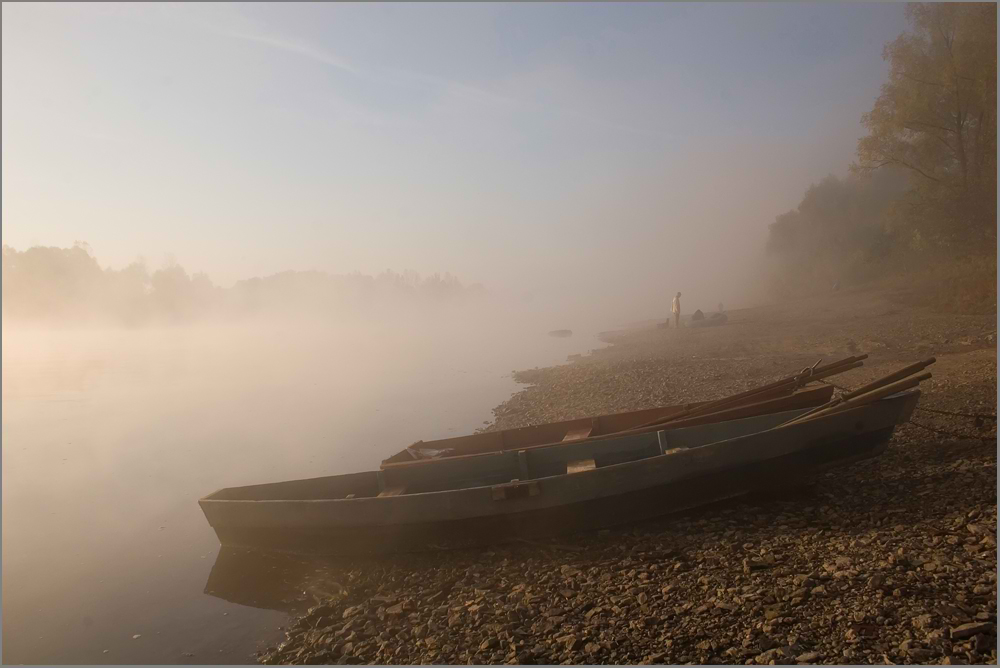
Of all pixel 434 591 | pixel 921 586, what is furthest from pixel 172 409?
pixel 921 586

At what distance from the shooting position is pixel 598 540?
934 cm

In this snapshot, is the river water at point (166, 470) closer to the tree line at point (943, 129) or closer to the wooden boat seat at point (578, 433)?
the wooden boat seat at point (578, 433)

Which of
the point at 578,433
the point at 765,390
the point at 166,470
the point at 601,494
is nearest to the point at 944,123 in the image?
the point at 765,390

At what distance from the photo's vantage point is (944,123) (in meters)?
27.1

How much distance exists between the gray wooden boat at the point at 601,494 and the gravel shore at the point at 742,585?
1.13ft

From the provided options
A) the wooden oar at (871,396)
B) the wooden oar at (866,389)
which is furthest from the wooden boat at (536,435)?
the wooden oar at (871,396)

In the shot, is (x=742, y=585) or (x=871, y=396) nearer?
(x=742, y=585)

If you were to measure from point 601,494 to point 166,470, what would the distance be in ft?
56.5

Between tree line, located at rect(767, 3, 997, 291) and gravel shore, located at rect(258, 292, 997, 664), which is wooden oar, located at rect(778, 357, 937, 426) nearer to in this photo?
gravel shore, located at rect(258, 292, 997, 664)

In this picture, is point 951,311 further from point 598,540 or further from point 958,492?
point 598,540

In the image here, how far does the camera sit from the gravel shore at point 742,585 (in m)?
5.86

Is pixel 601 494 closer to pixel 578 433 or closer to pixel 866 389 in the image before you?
pixel 578 433

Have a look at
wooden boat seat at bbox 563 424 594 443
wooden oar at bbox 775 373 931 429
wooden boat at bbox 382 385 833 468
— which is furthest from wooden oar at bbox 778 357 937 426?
wooden boat seat at bbox 563 424 594 443

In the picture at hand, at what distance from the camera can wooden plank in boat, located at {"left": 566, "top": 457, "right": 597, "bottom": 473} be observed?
35.0 ft
